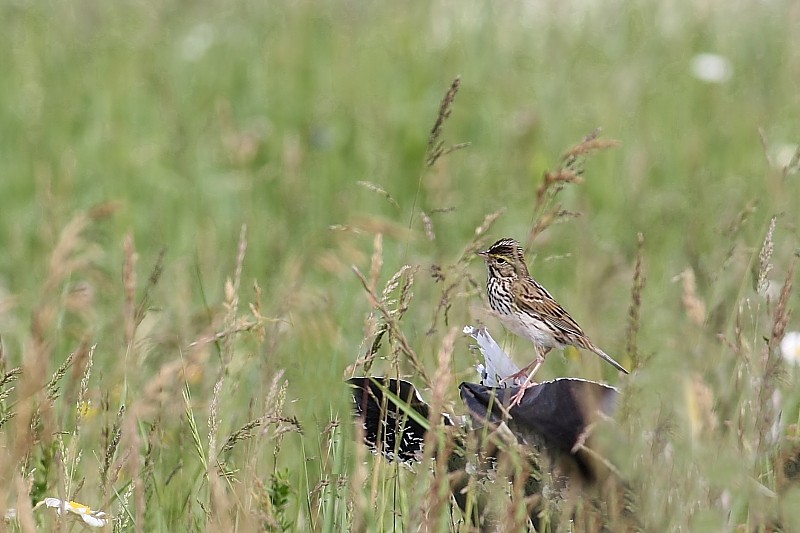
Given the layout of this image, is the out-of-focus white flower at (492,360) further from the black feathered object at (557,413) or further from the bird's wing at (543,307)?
the bird's wing at (543,307)

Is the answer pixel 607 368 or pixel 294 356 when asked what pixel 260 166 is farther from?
pixel 607 368

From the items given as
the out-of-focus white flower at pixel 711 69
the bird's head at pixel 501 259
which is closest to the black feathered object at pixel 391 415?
the bird's head at pixel 501 259

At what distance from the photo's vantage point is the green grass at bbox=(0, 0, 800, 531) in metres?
3.44

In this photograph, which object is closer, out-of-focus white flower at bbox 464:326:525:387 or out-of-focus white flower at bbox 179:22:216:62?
out-of-focus white flower at bbox 464:326:525:387

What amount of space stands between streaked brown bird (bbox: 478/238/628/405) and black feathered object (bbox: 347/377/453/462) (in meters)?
0.80

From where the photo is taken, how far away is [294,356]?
4.64 m

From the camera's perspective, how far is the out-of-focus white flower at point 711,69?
861 centimetres

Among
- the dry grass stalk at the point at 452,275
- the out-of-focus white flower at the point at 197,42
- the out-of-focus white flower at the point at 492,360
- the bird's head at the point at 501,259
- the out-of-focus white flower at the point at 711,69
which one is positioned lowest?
the out-of-focus white flower at the point at 197,42

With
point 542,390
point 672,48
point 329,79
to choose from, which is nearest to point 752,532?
point 542,390

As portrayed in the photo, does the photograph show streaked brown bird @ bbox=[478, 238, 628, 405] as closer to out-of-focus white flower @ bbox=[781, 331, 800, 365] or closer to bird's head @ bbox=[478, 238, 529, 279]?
bird's head @ bbox=[478, 238, 529, 279]

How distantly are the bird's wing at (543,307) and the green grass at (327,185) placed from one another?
95 millimetres

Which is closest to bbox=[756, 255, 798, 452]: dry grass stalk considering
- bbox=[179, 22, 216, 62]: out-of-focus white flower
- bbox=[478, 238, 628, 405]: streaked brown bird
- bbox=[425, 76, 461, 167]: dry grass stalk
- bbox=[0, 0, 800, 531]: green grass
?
bbox=[0, 0, 800, 531]: green grass

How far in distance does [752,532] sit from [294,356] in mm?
2415

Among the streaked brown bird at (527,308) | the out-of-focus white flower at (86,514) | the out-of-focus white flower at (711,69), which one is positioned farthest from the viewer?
the out-of-focus white flower at (711,69)
